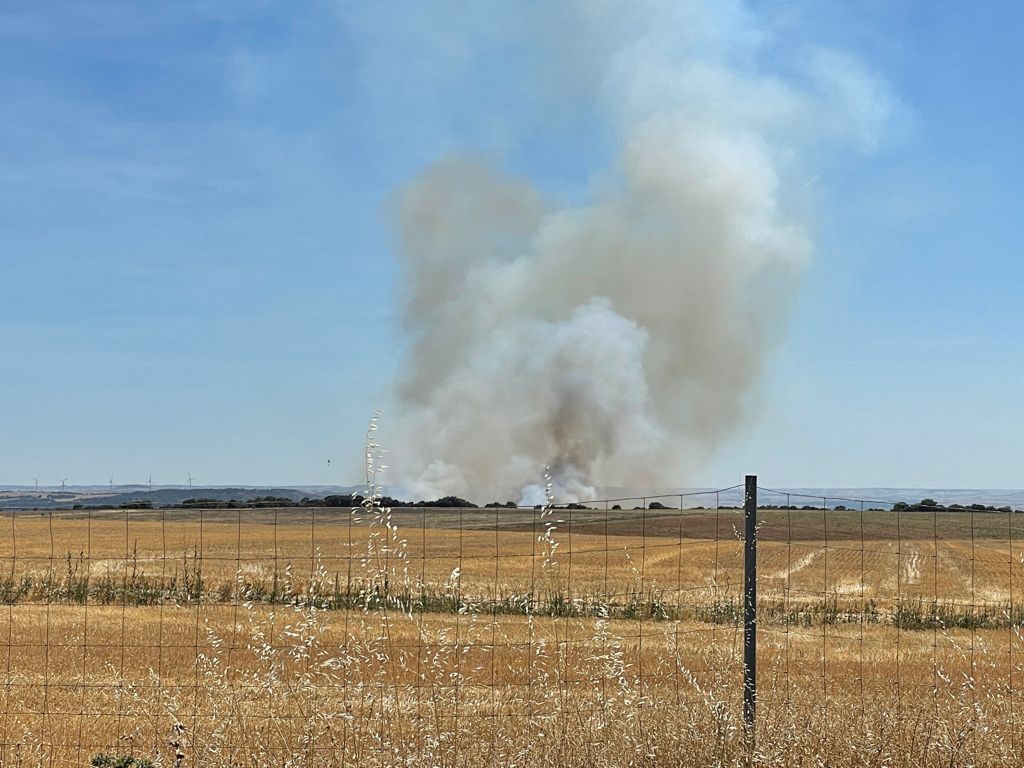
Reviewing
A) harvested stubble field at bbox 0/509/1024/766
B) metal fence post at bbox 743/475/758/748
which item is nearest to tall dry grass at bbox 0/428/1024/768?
harvested stubble field at bbox 0/509/1024/766

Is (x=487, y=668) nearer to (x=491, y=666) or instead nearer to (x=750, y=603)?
(x=491, y=666)

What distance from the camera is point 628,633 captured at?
18062 mm

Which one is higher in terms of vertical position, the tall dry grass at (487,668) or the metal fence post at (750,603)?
the metal fence post at (750,603)

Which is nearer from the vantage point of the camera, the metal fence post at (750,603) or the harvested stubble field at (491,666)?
the harvested stubble field at (491,666)

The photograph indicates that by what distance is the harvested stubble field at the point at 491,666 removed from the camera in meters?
6.57

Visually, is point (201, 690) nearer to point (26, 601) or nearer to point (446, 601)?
point (446, 601)

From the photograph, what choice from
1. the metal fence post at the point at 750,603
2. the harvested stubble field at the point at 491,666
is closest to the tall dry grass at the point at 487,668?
the harvested stubble field at the point at 491,666

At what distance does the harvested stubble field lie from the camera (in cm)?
657

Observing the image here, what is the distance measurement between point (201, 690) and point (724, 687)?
637 cm

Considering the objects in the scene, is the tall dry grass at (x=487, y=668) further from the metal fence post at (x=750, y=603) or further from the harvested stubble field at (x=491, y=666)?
the metal fence post at (x=750, y=603)

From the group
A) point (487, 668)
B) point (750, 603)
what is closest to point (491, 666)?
point (487, 668)

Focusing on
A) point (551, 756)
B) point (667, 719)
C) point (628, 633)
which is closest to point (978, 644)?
point (628, 633)

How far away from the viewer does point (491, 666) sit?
10.8 metres

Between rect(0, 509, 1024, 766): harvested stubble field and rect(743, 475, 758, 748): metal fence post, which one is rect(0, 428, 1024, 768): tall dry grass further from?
rect(743, 475, 758, 748): metal fence post
